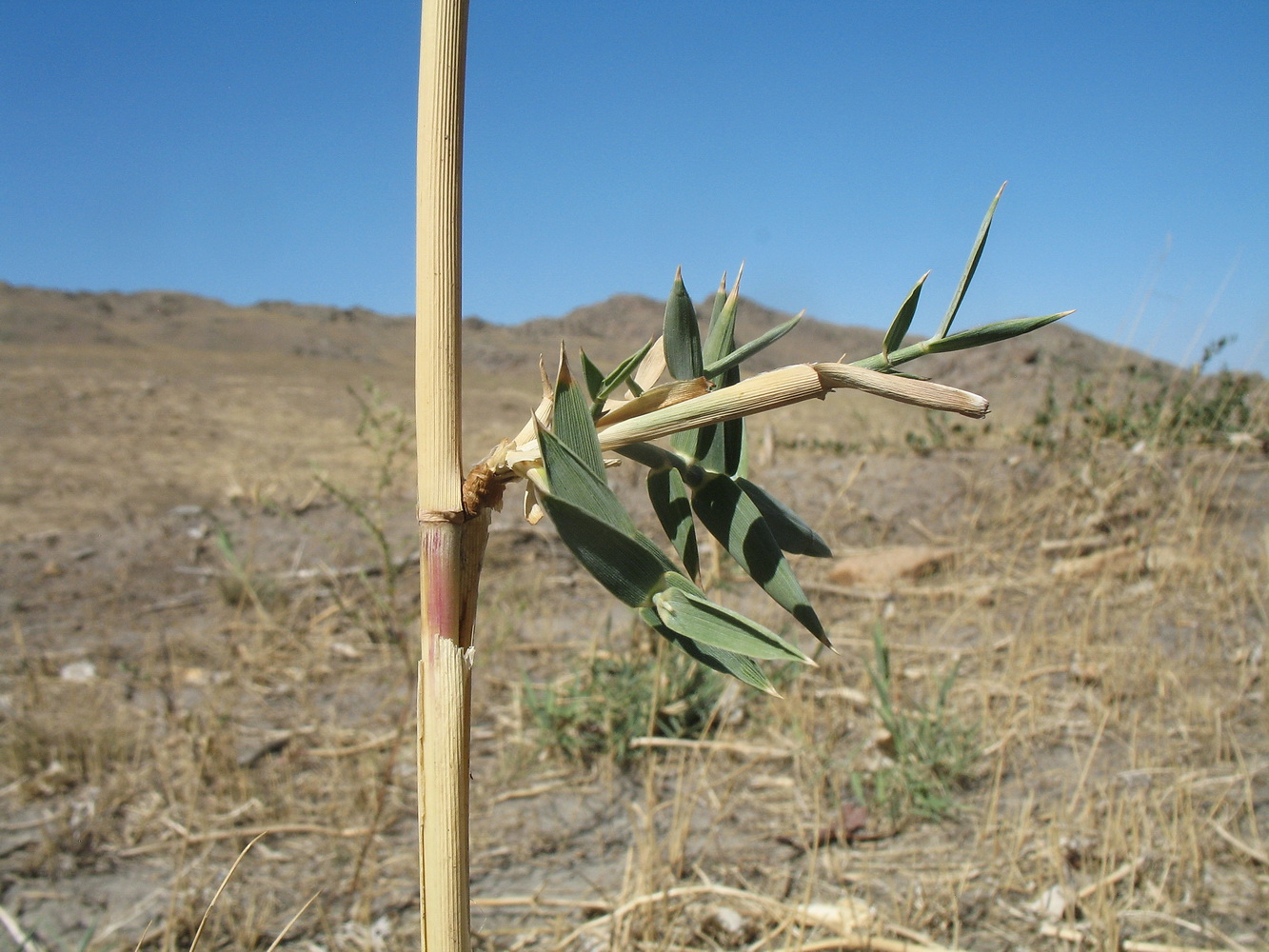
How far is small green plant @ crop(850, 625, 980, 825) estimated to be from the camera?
1618 millimetres

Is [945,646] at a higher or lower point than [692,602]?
lower

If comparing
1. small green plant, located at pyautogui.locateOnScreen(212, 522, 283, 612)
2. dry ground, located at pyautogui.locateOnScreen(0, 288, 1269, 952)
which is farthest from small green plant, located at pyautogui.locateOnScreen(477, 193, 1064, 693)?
small green plant, located at pyautogui.locateOnScreen(212, 522, 283, 612)

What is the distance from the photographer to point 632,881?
1.36 metres

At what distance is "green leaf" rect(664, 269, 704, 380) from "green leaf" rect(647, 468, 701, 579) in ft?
0.14

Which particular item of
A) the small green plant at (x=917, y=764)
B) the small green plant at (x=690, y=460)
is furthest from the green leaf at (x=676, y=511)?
the small green plant at (x=917, y=764)

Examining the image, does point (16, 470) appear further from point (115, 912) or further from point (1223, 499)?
point (1223, 499)

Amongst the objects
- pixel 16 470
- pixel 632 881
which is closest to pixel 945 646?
pixel 632 881

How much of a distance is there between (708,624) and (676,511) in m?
0.09

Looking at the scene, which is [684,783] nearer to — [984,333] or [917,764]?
[917,764]

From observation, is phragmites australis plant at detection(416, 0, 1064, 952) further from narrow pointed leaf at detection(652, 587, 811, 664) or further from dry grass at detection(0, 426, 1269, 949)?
dry grass at detection(0, 426, 1269, 949)

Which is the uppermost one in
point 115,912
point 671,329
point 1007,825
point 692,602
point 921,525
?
point 671,329

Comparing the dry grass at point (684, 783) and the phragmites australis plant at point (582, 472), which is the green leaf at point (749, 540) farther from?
the dry grass at point (684, 783)

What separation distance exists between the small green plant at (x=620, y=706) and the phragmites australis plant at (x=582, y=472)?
150 cm

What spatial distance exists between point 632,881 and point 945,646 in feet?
4.42
